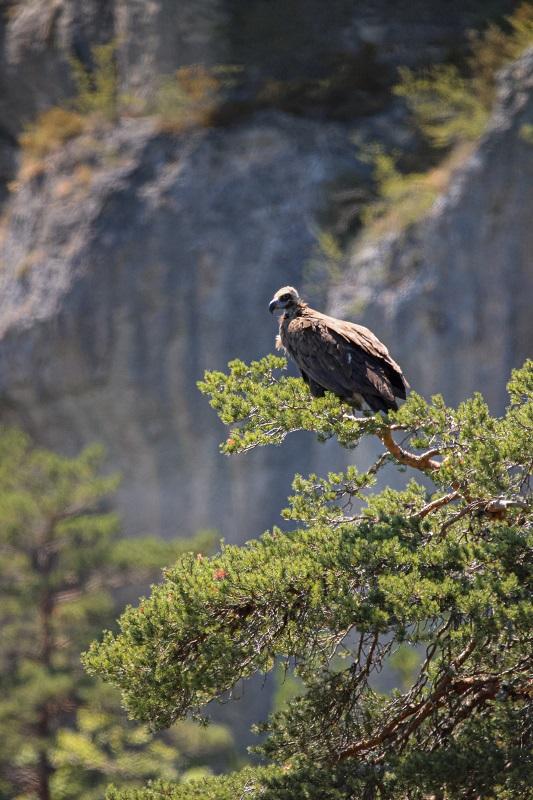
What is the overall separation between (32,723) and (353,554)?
997cm

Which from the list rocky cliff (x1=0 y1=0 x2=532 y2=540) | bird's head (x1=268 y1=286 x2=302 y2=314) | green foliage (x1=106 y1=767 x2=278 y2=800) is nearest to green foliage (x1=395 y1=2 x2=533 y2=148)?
rocky cliff (x1=0 y1=0 x2=532 y2=540)

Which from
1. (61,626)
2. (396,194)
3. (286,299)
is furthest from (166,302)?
(286,299)

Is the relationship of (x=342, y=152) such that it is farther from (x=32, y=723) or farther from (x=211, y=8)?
(x=32, y=723)

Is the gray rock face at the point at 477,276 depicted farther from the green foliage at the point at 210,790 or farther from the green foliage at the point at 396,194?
the green foliage at the point at 210,790

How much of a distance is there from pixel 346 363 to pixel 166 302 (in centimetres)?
1073

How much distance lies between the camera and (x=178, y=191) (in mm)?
18328

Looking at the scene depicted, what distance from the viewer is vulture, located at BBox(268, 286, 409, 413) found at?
7766 mm

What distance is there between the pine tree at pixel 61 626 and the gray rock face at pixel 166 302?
1420 mm

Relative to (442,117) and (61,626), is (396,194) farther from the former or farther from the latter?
(61,626)

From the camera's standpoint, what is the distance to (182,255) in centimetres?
1817

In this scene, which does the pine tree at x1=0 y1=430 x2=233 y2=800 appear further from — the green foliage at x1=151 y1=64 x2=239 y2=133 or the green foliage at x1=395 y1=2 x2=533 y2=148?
the green foliage at x1=395 y1=2 x2=533 y2=148

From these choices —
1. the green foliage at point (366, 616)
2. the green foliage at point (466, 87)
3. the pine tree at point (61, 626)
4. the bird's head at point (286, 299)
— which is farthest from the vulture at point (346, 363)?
the green foliage at point (466, 87)

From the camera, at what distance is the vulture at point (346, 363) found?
7766 millimetres

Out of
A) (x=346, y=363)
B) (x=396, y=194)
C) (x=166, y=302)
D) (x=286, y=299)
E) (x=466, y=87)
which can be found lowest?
(x=346, y=363)
